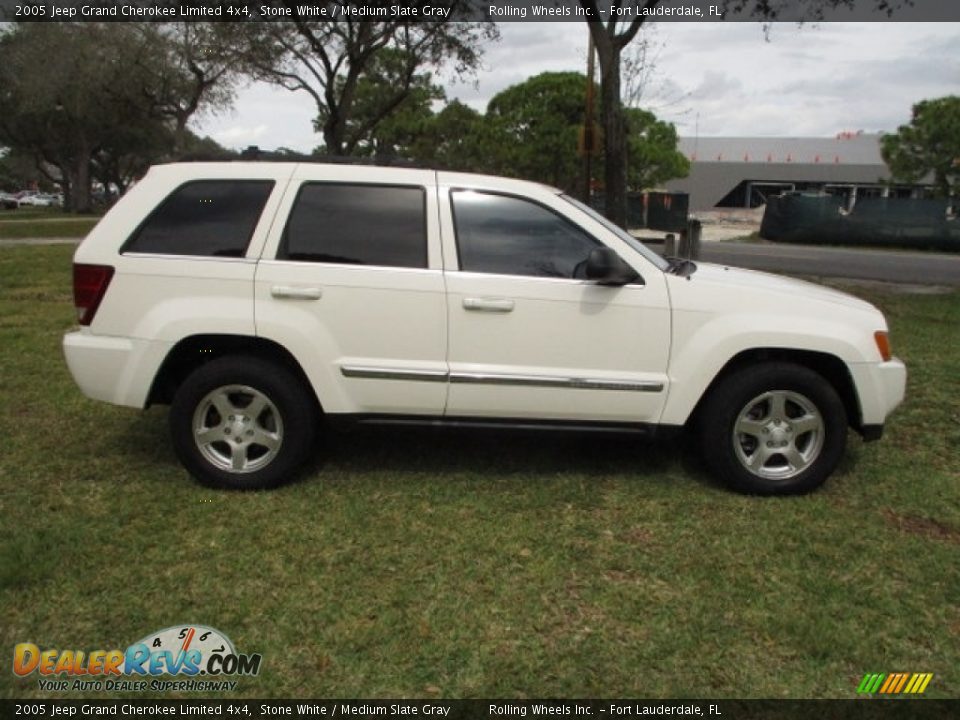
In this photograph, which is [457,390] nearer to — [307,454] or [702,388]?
[307,454]

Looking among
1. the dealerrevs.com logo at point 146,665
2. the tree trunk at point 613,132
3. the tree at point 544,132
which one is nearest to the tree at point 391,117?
the tree at point 544,132

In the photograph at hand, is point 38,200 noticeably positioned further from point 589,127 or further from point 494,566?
point 494,566

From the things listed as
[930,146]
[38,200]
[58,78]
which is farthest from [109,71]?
[38,200]

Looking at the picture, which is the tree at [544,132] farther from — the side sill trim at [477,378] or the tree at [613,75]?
the side sill trim at [477,378]

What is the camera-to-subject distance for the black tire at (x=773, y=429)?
4168 millimetres

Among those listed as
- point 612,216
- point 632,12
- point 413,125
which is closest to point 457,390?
point 612,216

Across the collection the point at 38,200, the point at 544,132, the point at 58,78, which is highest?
the point at 58,78

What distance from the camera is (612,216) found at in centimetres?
1191

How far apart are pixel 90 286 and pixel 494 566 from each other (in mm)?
2527

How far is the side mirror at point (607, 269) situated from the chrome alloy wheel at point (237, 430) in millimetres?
1810

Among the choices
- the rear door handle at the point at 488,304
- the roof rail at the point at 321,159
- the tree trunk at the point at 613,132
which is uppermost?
the tree trunk at the point at 613,132

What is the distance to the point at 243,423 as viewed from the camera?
4211mm

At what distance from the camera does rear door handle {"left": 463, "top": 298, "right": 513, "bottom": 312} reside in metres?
4.05

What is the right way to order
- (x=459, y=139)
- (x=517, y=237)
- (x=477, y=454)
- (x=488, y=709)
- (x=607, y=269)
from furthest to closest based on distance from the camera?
1. (x=459, y=139)
2. (x=477, y=454)
3. (x=517, y=237)
4. (x=607, y=269)
5. (x=488, y=709)
